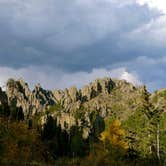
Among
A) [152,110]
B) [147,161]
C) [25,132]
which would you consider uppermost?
[152,110]

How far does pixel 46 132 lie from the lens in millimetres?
145250

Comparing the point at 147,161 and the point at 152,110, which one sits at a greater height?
the point at 152,110

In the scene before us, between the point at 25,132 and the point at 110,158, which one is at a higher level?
the point at 25,132

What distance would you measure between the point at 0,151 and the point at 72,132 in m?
164

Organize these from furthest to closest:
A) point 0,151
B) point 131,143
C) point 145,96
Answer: point 131,143 < point 145,96 < point 0,151

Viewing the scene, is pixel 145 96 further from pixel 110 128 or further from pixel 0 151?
pixel 0 151

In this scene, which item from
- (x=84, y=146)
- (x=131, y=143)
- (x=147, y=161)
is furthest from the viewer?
(x=84, y=146)

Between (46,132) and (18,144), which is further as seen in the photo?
(46,132)

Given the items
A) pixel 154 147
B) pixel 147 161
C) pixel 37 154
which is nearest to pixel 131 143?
pixel 154 147

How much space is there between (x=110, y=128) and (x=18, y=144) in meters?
20.3

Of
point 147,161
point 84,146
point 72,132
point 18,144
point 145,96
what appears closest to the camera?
point 18,144

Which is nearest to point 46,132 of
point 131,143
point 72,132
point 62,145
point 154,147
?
point 62,145

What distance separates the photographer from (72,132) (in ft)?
627

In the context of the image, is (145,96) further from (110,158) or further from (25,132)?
(25,132)
